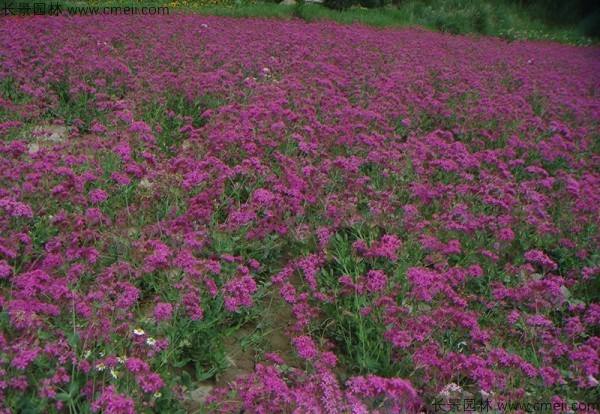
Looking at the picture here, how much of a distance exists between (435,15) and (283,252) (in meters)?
16.5

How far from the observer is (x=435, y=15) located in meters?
19.2

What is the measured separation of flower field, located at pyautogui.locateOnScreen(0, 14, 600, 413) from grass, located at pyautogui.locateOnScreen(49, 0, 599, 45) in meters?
9.19

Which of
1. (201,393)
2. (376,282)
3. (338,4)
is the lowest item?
(201,393)

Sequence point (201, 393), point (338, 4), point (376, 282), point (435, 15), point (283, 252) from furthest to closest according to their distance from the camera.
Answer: point (338, 4) < point (435, 15) < point (283, 252) < point (376, 282) < point (201, 393)

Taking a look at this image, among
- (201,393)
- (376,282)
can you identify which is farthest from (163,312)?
(376,282)

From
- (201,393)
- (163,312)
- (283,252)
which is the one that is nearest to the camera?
(163,312)

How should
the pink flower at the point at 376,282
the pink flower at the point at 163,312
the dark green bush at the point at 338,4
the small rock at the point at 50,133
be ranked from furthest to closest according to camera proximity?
the dark green bush at the point at 338,4 < the small rock at the point at 50,133 < the pink flower at the point at 376,282 < the pink flower at the point at 163,312

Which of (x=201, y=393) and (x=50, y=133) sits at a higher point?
(x=50, y=133)

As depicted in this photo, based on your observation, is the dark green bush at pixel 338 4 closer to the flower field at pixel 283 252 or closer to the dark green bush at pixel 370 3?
the dark green bush at pixel 370 3

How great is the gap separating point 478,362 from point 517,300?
3.10 feet

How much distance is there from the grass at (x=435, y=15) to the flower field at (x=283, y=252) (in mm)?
9189

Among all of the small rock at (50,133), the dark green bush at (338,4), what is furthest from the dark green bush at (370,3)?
the small rock at (50,133)

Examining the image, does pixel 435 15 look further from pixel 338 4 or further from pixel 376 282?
pixel 376 282

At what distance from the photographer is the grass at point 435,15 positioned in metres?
16.2
